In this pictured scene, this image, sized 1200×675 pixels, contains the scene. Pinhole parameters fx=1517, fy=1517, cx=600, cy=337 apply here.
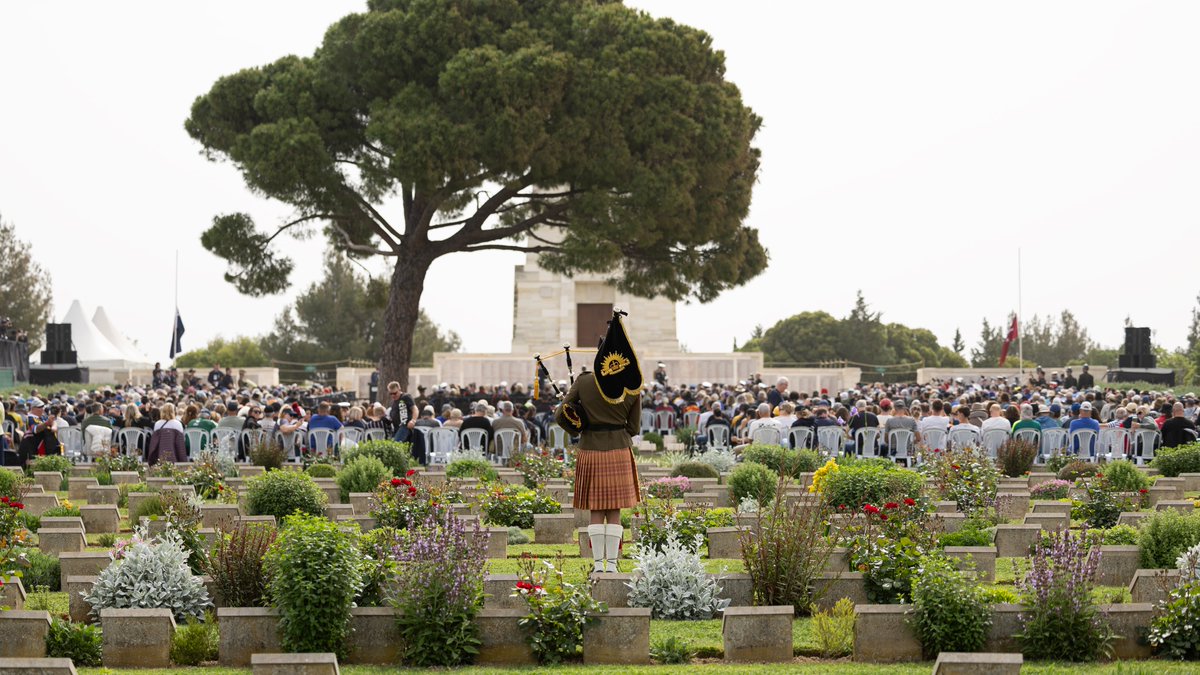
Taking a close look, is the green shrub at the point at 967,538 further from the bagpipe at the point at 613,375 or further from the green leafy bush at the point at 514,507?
the green leafy bush at the point at 514,507

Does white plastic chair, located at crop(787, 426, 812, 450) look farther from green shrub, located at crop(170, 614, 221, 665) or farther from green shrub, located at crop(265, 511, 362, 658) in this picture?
green shrub, located at crop(170, 614, 221, 665)

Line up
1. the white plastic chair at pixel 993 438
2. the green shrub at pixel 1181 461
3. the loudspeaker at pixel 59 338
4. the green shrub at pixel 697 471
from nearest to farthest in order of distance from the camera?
the green shrub at pixel 1181 461 → the green shrub at pixel 697 471 → the white plastic chair at pixel 993 438 → the loudspeaker at pixel 59 338

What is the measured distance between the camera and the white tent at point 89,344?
45906 mm

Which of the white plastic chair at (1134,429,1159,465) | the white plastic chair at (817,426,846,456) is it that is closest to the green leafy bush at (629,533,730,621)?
the white plastic chair at (817,426,846,456)

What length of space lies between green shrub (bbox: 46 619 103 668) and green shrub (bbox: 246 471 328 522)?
181 inches

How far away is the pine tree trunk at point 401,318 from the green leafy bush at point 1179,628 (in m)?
22.4

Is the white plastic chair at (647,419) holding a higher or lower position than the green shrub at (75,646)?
higher

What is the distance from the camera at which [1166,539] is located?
405 inches

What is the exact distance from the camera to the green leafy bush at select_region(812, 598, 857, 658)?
28.2 feet

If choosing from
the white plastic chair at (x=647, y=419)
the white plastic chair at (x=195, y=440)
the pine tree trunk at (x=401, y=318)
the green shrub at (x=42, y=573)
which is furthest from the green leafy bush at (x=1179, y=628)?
the pine tree trunk at (x=401, y=318)

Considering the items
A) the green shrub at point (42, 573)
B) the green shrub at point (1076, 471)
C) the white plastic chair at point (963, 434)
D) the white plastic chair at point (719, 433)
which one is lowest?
the green shrub at point (42, 573)

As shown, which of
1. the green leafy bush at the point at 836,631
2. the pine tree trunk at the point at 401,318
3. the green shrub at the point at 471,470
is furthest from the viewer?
the pine tree trunk at the point at 401,318

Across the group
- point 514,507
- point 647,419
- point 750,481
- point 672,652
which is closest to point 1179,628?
point 672,652

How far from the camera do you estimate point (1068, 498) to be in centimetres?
1489
